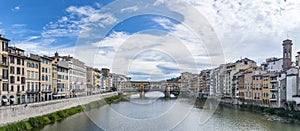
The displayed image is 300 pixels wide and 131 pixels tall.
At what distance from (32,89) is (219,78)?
37.0 metres

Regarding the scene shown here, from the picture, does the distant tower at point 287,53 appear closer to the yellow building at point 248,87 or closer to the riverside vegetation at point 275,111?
the yellow building at point 248,87

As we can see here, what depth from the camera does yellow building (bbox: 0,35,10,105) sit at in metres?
21.3

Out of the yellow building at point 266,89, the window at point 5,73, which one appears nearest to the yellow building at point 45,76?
the window at point 5,73

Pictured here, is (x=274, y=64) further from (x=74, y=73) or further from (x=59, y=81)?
(x=59, y=81)

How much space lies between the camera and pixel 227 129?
21172 mm

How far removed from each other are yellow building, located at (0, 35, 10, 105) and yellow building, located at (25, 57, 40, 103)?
10.8ft

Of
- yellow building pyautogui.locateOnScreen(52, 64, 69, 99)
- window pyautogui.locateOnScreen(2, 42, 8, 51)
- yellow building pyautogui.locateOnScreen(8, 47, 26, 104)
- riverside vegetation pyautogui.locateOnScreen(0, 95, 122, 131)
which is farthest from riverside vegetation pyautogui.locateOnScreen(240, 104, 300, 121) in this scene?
window pyautogui.locateOnScreen(2, 42, 8, 51)

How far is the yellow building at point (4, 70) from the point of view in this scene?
69.9 feet

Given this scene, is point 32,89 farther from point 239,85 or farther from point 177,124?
point 239,85

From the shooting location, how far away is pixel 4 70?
21.8 m

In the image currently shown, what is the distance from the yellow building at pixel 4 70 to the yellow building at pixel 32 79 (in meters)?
3.28

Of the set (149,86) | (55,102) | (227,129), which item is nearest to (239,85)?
(227,129)

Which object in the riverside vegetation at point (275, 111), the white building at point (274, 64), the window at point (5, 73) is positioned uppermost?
the white building at point (274, 64)

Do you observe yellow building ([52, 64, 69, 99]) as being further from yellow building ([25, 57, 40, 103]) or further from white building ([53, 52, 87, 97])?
yellow building ([25, 57, 40, 103])
